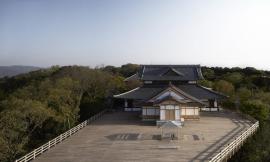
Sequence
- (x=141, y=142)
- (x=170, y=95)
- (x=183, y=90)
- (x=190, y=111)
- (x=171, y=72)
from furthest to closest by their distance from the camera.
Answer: (x=171, y=72) → (x=183, y=90) → (x=190, y=111) → (x=170, y=95) → (x=141, y=142)

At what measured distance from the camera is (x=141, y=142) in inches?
995

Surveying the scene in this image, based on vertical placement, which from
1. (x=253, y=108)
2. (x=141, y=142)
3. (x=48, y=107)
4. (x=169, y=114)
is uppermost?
(x=48, y=107)

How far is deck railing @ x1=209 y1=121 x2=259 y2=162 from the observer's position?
2053 cm

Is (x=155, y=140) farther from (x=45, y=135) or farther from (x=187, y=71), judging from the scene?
(x=187, y=71)

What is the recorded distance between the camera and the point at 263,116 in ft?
109

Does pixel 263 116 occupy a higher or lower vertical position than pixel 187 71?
lower

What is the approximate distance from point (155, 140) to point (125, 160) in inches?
228

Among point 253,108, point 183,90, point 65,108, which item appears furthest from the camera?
point 183,90

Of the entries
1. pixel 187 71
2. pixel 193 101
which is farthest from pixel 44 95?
pixel 187 71

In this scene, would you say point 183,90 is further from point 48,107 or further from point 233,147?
point 233,147

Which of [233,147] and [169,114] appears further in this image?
[169,114]

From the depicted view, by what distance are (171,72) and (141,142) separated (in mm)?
16005

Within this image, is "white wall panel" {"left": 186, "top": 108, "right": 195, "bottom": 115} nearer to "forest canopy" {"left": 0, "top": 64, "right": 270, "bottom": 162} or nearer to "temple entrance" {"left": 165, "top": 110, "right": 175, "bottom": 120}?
"temple entrance" {"left": 165, "top": 110, "right": 175, "bottom": 120}

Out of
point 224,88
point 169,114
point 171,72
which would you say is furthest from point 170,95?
point 224,88
